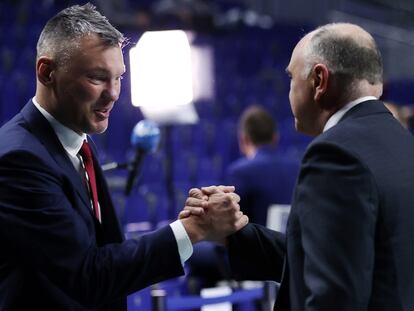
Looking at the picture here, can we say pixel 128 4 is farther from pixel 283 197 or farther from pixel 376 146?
pixel 376 146

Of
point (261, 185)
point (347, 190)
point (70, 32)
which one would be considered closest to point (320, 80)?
point (347, 190)

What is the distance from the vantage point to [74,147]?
1.71 metres

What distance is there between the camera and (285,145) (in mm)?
7566

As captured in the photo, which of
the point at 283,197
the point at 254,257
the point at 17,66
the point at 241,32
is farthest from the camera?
the point at 241,32

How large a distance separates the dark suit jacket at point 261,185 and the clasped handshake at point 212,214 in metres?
1.84

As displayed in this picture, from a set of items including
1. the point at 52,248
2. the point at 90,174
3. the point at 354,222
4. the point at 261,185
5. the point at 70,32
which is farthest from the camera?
the point at 261,185

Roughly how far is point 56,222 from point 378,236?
68cm

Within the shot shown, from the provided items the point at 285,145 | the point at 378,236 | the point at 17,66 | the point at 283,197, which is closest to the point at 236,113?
the point at 285,145

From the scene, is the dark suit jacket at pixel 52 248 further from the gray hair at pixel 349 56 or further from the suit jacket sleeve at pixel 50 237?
the gray hair at pixel 349 56

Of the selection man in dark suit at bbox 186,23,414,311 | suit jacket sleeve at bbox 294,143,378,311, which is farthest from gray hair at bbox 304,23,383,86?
suit jacket sleeve at bbox 294,143,378,311

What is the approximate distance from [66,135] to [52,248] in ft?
1.01

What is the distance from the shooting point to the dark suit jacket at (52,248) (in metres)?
1.50

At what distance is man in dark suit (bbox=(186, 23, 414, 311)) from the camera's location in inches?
53.0

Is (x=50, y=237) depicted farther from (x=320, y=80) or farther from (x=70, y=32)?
(x=320, y=80)
